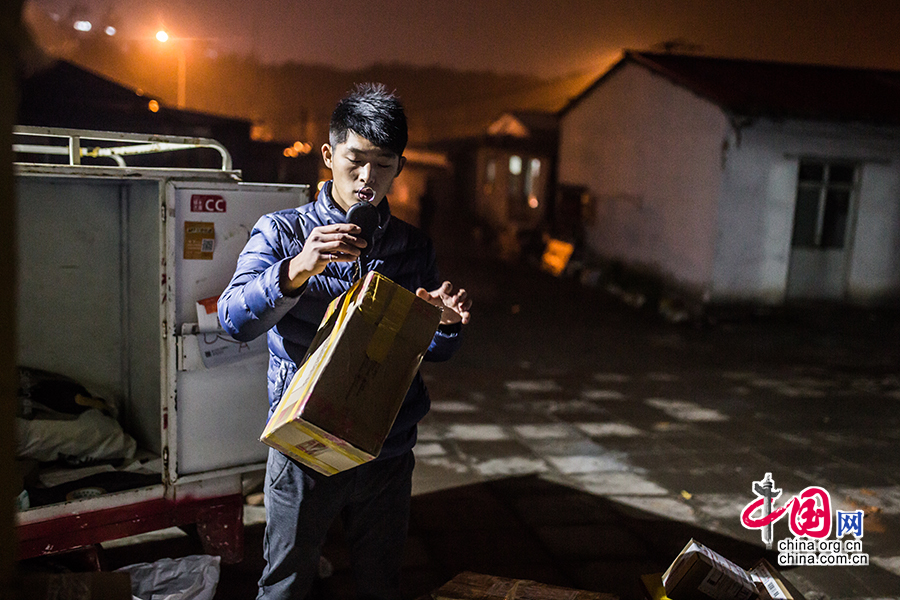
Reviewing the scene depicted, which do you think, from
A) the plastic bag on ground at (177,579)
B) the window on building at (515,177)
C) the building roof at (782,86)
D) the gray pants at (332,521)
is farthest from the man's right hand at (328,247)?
the window on building at (515,177)

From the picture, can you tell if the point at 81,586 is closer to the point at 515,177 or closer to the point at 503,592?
the point at 503,592

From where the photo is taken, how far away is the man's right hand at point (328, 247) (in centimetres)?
186

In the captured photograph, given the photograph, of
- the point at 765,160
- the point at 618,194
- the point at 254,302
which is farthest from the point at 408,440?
the point at 618,194

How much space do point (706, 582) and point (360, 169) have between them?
189 cm

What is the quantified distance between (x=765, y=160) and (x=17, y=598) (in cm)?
1339

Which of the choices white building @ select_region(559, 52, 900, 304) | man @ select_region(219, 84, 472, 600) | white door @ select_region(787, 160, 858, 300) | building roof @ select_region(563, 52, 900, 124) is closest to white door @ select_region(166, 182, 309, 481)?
man @ select_region(219, 84, 472, 600)

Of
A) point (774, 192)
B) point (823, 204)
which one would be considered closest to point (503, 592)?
point (774, 192)

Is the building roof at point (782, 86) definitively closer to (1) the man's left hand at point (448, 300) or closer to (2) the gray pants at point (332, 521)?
(1) the man's left hand at point (448, 300)

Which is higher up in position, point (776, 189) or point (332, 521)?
point (776, 189)

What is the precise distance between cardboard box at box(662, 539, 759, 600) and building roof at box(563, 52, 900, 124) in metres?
→ 11.2

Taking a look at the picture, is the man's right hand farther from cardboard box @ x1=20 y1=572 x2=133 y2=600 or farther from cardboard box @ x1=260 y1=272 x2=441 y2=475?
cardboard box @ x1=20 y1=572 x2=133 y2=600

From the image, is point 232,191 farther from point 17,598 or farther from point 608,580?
point 608,580

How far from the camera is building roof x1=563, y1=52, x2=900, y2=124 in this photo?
476 inches

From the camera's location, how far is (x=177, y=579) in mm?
2988
